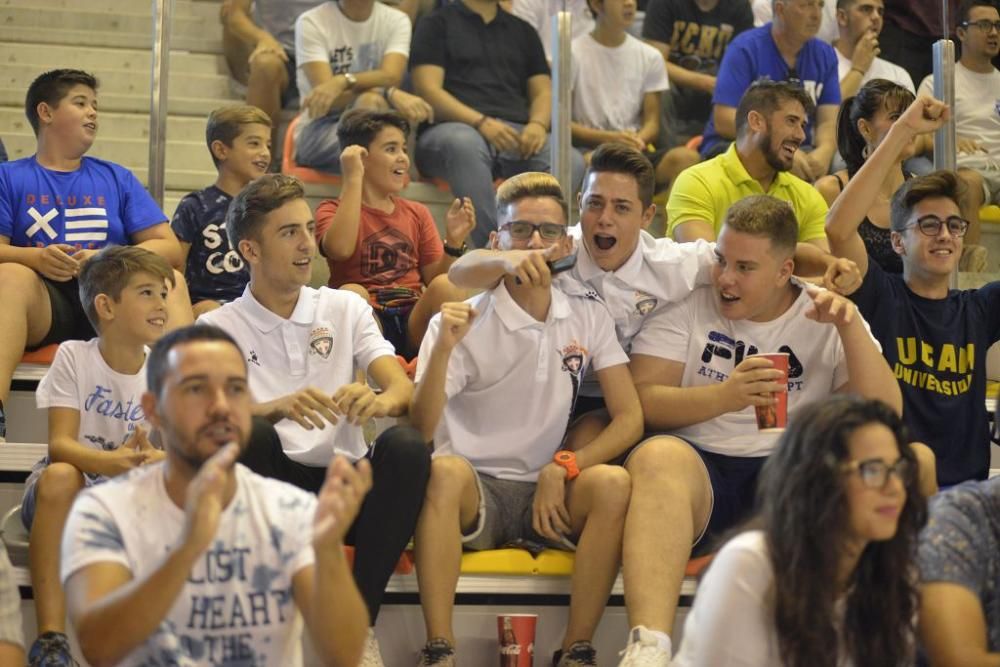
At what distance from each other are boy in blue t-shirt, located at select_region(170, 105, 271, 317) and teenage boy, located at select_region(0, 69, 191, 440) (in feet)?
0.30

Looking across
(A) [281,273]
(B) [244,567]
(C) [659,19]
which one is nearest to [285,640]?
(B) [244,567]

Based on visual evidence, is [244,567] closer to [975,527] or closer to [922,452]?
[975,527]

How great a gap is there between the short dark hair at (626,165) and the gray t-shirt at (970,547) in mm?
1363

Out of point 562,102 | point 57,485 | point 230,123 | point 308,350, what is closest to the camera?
point 57,485

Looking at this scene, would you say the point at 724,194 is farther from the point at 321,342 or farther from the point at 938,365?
the point at 321,342

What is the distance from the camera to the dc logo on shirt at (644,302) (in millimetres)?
3549

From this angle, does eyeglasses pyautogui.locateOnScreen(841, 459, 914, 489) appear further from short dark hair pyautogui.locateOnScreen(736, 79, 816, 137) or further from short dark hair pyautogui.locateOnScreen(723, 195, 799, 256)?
short dark hair pyautogui.locateOnScreen(736, 79, 816, 137)

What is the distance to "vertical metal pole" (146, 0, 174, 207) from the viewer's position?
14.6 feet

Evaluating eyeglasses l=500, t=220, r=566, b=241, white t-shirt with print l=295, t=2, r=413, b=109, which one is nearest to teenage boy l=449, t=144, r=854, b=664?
eyeglasses l=500, t=220, r=566, b=241

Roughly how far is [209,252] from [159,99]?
66 centimetres

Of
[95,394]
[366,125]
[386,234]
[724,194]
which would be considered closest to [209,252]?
[386,234]

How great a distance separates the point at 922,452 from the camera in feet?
10.6

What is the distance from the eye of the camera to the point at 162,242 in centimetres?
406

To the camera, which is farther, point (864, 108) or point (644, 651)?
point (864, 108)
